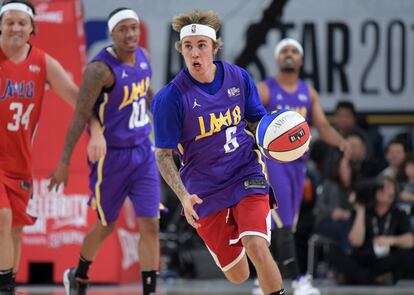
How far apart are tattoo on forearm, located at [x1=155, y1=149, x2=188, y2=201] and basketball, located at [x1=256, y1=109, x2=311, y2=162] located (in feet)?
2.00

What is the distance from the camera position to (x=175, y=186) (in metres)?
6.88

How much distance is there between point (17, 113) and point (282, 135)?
243 cm

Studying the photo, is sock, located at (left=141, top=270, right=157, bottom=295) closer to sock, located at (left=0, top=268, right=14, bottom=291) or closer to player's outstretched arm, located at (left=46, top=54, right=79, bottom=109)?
sock, located at (left=0, top=268, right=14, bottom=291)

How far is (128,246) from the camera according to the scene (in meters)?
12.3

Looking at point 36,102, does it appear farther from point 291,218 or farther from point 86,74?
point 291,218

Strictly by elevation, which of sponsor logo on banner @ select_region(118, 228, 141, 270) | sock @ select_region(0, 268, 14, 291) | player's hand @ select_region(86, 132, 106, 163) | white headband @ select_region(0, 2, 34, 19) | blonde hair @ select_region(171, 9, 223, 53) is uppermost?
white headband @ select_region(0, 2, 34, 19)

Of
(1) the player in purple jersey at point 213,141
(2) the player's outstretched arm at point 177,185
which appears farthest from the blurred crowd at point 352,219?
(2) the player's outstretched arm at point 177,185

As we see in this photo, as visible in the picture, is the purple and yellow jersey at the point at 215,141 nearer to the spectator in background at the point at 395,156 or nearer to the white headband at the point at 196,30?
the white headband at the point at 196,30

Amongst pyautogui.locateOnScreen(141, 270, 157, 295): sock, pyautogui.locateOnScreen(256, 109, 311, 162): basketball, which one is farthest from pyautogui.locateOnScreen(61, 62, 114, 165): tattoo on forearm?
pyautogui.locateOnScreen(256, 109, 311, 162): basketball

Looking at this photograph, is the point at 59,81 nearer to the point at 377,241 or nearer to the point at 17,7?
the point at 17,7

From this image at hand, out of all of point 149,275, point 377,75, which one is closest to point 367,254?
point 377,75

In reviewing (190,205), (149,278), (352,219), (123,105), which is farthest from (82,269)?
(352,219)

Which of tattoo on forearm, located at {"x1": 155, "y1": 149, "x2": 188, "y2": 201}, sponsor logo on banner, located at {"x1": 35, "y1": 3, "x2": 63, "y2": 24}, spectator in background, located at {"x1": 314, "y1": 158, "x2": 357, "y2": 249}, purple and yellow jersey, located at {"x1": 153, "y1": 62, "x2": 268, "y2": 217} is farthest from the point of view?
spectator in background, located at {"x1": 314, "y1": 158, "x2": 357, "y2": 249}

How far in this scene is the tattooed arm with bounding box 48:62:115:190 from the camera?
8.68m
